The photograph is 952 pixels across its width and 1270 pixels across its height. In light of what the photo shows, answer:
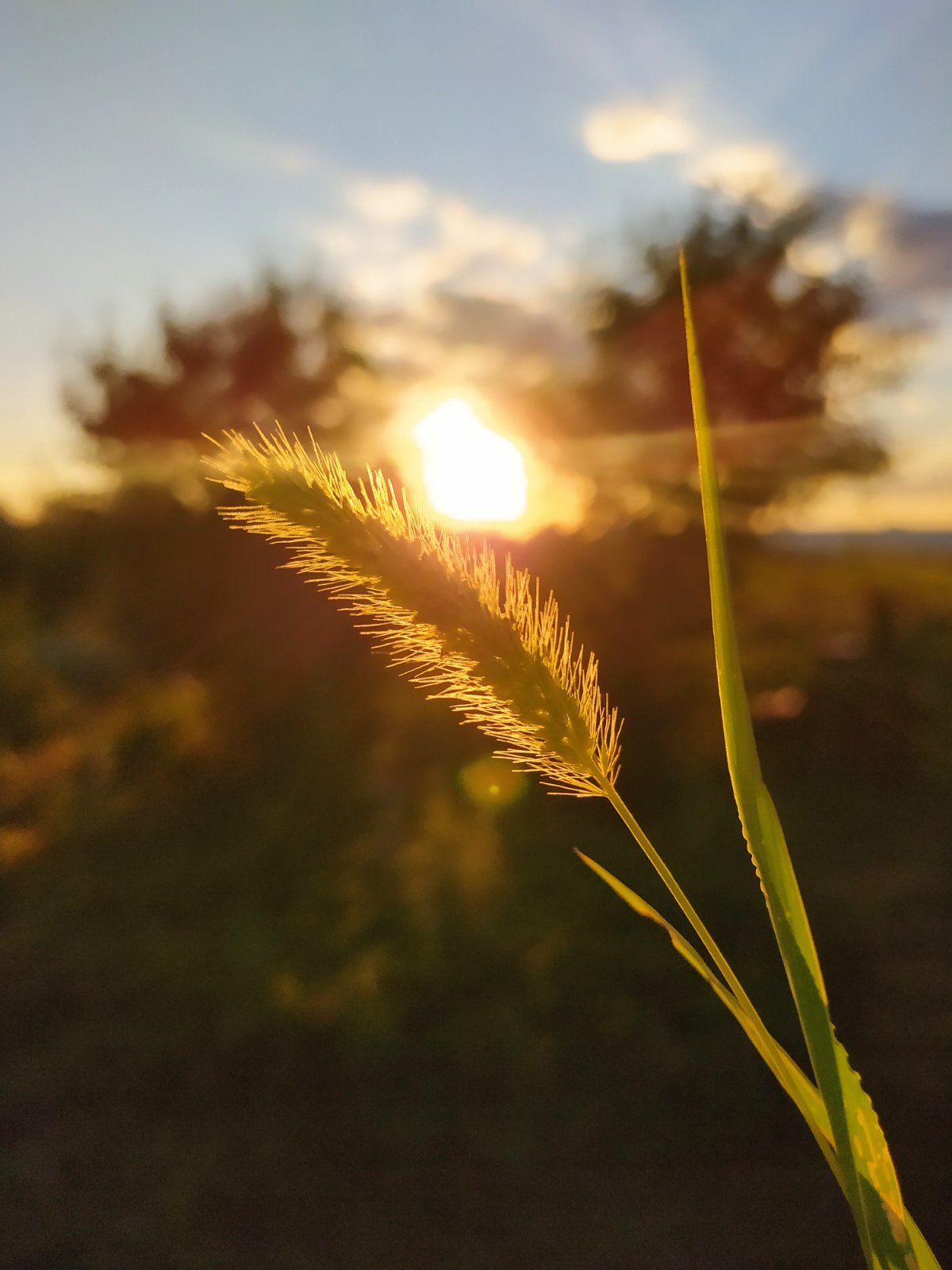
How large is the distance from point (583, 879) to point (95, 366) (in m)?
4.74

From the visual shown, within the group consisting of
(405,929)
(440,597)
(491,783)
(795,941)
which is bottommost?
(405,929)

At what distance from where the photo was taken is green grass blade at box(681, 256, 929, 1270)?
0.58 meters

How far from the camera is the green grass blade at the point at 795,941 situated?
580 mm

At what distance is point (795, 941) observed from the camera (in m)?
0.59

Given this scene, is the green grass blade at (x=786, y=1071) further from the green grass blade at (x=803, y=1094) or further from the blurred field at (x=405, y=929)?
the blurred field at (x=405, y=929)

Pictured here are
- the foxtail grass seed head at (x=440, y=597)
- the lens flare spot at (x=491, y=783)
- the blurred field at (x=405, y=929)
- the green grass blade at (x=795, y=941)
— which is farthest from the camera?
the lens flare spot at (x=491, y=783)

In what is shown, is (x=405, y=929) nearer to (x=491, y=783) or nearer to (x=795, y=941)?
(x=491, y=783)

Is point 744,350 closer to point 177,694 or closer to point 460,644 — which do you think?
point 177,694

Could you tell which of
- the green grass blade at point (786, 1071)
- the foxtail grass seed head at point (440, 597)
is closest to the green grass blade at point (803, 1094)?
the green grass blade at point (786, 1071)

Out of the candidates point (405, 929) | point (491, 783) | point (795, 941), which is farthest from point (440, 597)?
point (491, 783)

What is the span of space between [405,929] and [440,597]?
344 centimetres

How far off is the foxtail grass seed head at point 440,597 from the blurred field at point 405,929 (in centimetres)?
263

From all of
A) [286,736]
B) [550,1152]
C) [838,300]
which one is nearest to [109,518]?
[286,736]

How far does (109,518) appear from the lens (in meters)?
6.14
